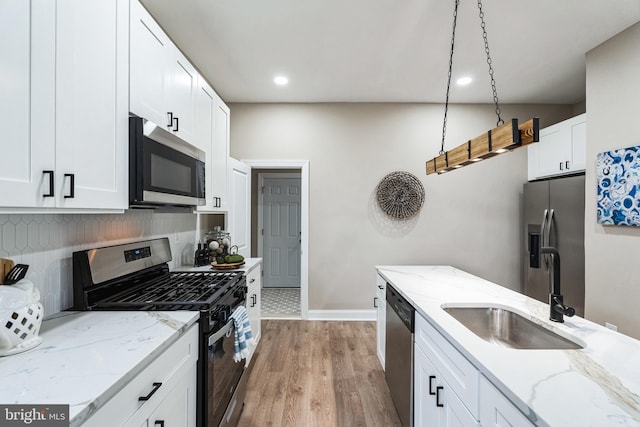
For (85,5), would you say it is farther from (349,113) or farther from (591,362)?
(349,113)

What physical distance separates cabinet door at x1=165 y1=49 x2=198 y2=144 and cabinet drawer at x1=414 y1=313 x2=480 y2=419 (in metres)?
1.84

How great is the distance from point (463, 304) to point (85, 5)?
215cm

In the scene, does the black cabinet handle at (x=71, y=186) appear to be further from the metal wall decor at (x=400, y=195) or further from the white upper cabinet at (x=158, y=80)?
the metal wall decor at (x=400, y=195)

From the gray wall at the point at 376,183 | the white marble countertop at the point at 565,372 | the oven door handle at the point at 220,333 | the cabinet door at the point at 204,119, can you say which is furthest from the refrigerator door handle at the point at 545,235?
the cabinet door at the point at 204,119

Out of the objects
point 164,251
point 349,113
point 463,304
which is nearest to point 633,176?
point 463,304

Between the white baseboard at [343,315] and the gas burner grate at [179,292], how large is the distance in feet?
6.68

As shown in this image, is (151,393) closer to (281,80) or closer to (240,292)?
(240,292)

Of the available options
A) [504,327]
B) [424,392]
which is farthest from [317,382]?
[504,327]

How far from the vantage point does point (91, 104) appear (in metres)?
1.19

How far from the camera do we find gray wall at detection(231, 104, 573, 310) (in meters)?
4.02

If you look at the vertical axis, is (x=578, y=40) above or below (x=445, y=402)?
above

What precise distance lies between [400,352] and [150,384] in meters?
1.42

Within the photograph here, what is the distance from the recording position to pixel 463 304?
1669 millimetres

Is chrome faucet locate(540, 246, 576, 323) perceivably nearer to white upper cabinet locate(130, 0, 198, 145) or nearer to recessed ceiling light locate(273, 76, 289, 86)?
white upper cabinet locate(130, 0, 198, 145)
